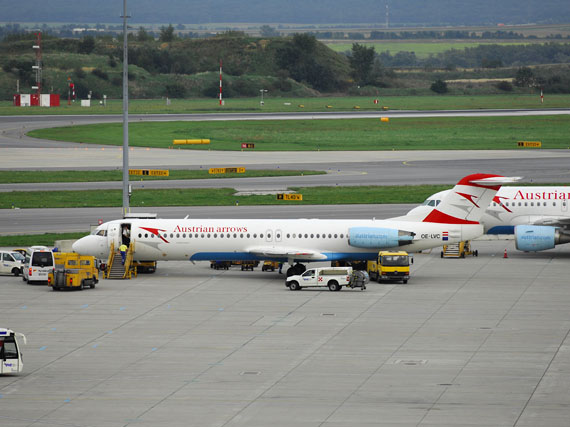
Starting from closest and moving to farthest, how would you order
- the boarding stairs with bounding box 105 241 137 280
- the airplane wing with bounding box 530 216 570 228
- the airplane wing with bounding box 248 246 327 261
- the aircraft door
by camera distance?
the airplane wing with bounding box 248 246 327 261, the boarding stairs with bounding box 105 241 137 280, the aircraft door, the airplane wing with bounding box 530 216 570 228

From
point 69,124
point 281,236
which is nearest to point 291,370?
point 281,236

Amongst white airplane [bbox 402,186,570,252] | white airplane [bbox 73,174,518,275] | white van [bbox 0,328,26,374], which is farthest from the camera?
white airplane [bbox 402,186,570,252]

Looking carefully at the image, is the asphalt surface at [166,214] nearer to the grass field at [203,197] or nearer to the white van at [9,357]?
the grass field at [203,197]

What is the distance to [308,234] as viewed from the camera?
61.8 m

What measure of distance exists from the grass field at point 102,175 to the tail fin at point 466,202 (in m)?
49.8

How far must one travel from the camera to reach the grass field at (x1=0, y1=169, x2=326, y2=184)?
107 meters

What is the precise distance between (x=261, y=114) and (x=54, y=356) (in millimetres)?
144128

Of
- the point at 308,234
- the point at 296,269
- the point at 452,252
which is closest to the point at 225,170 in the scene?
the point at 452,252

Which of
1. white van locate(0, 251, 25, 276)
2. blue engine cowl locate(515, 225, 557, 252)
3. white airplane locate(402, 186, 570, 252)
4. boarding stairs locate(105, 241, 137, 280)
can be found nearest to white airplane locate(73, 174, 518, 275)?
boarding stairs locate(105, 241, 137, 280)

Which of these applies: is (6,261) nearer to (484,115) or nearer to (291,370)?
(291,370)

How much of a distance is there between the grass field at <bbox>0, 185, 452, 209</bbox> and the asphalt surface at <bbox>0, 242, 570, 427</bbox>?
2822 cm

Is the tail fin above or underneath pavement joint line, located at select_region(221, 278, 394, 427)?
above

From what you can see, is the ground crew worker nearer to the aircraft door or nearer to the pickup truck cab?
the aircraft door

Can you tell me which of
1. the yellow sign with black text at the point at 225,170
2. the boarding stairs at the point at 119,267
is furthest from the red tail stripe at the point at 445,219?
the yellow sign with black text at the point at 225,170
